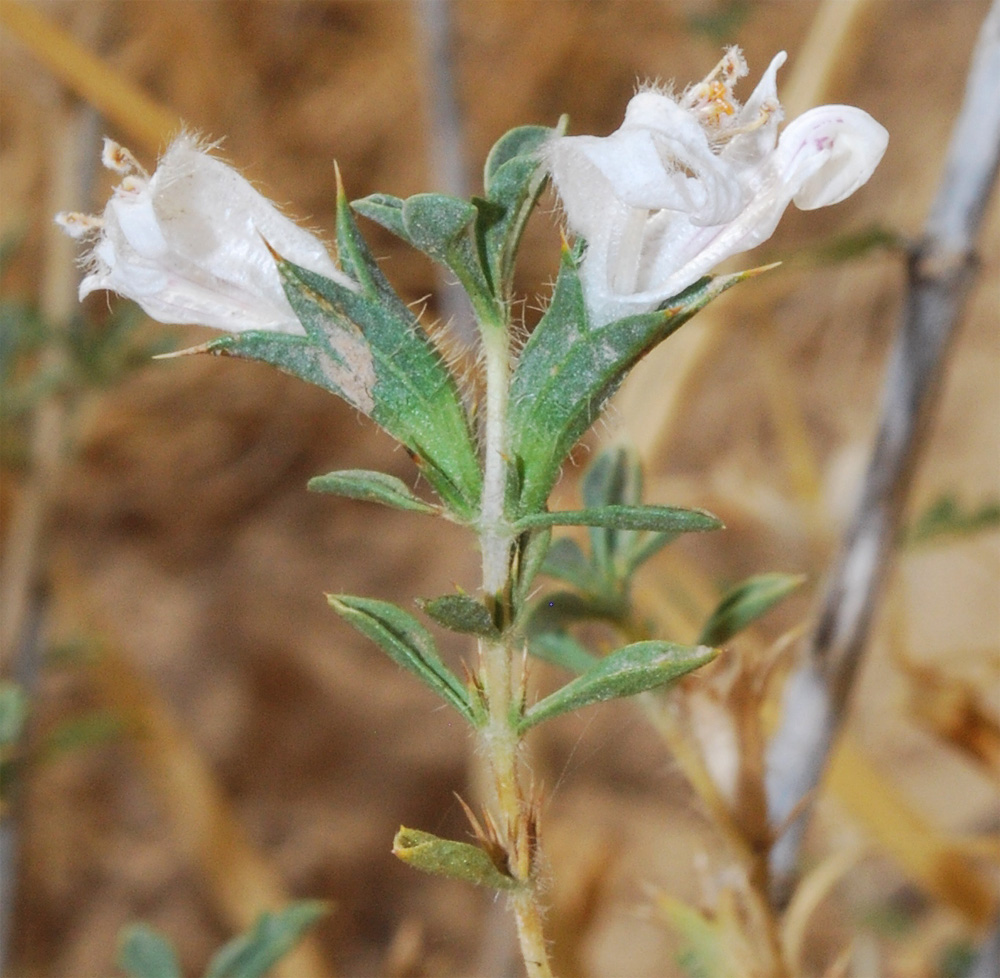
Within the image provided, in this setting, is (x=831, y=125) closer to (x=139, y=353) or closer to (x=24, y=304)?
(x=139, y=353)

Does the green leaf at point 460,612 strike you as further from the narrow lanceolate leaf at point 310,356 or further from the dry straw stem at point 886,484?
the dry straw stem at point 886,484

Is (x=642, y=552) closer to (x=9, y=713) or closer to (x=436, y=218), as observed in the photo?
(x=436, y=218)

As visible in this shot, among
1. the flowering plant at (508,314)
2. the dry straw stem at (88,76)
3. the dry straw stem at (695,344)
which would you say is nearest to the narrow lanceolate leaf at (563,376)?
the flowering plant at (508,314)

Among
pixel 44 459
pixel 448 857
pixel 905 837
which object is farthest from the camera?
pixel 44 459

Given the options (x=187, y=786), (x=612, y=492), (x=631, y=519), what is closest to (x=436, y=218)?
(x=631, y=519)

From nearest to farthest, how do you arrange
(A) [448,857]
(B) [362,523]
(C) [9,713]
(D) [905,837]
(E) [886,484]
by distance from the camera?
(A) [448,857], (C) [9,713], (E) [886,484], (D) [905,837], (B) [362,523]

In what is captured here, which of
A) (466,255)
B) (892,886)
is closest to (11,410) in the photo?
(466,255)

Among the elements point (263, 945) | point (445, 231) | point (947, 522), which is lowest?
point (263, 945)
